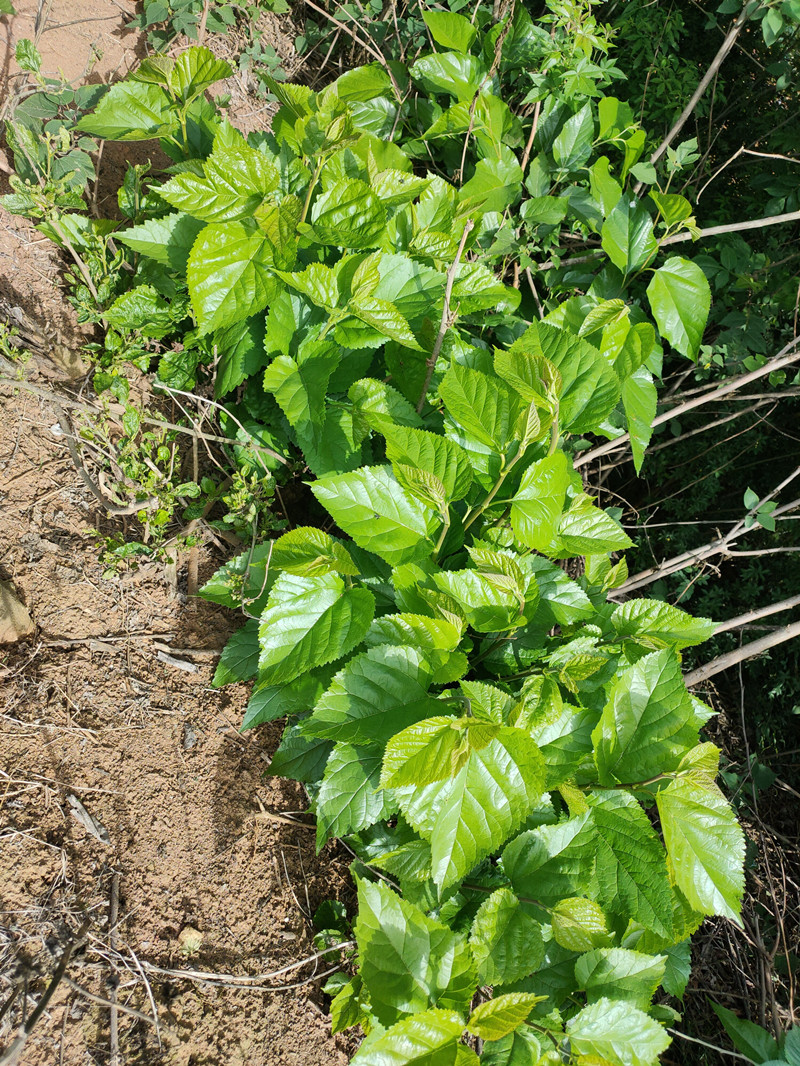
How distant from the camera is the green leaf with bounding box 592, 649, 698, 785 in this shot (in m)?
1.21

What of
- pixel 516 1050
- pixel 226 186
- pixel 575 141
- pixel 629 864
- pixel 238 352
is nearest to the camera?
pixel 516 1050

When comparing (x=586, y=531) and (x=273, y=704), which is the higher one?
(x=586, y=531)

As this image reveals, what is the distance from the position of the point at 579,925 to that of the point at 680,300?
148cm

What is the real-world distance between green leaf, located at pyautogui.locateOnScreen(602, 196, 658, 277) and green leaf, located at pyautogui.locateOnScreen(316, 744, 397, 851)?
55.5 inches

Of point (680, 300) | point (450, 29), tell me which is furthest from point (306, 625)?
point (450, 29)

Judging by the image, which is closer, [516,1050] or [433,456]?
[516,1050]

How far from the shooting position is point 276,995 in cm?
134

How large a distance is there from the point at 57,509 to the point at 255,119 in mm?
1582

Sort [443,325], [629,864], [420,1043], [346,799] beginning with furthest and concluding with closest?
[443,325]
[346,799]
[629,864]
[420,1043]

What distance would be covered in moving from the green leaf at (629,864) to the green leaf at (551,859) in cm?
2

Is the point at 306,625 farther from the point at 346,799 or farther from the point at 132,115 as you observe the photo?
the point at 132,115

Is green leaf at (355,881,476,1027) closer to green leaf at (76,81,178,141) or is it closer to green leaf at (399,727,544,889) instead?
green leaf at (399,727,544,889)

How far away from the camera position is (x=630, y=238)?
5.94 ft

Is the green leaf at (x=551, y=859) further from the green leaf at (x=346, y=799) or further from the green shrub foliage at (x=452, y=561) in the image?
the green leaf at (x=346, y=799)
